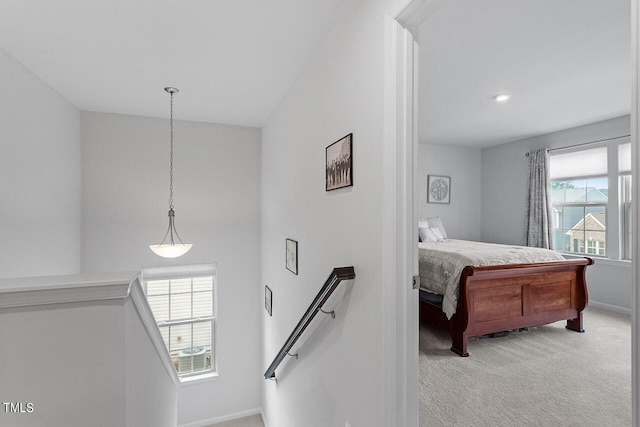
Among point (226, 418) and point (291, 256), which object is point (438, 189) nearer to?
point (291, 256)

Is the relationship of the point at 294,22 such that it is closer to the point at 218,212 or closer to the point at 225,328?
the point at 218,212

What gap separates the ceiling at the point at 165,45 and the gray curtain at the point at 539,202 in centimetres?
443

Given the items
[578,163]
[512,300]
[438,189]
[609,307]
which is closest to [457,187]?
[438,189]

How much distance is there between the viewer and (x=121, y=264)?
3.86 m

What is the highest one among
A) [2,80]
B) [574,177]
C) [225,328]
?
[2,80]

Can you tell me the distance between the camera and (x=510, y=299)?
3.02m

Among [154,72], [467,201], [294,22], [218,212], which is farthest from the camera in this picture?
[467,201]

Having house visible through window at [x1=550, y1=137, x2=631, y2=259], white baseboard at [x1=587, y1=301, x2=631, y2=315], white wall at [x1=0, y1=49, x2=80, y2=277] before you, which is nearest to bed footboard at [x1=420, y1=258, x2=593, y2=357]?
white baseboard at [x1=587, y1=301, x2=631, y2=315]

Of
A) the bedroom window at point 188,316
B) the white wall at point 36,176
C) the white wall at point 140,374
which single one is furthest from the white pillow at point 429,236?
the white wall at point 36,176

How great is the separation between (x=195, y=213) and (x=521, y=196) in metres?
5.39

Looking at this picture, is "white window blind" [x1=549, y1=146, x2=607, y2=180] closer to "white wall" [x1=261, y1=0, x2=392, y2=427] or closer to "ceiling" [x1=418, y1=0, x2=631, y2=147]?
"ceiling" [x1=418, y1=0, x2=631, y2=147]

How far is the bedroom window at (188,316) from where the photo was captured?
422 centimetres

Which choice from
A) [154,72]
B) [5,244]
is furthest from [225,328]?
[154,72]

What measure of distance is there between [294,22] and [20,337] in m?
2.01
